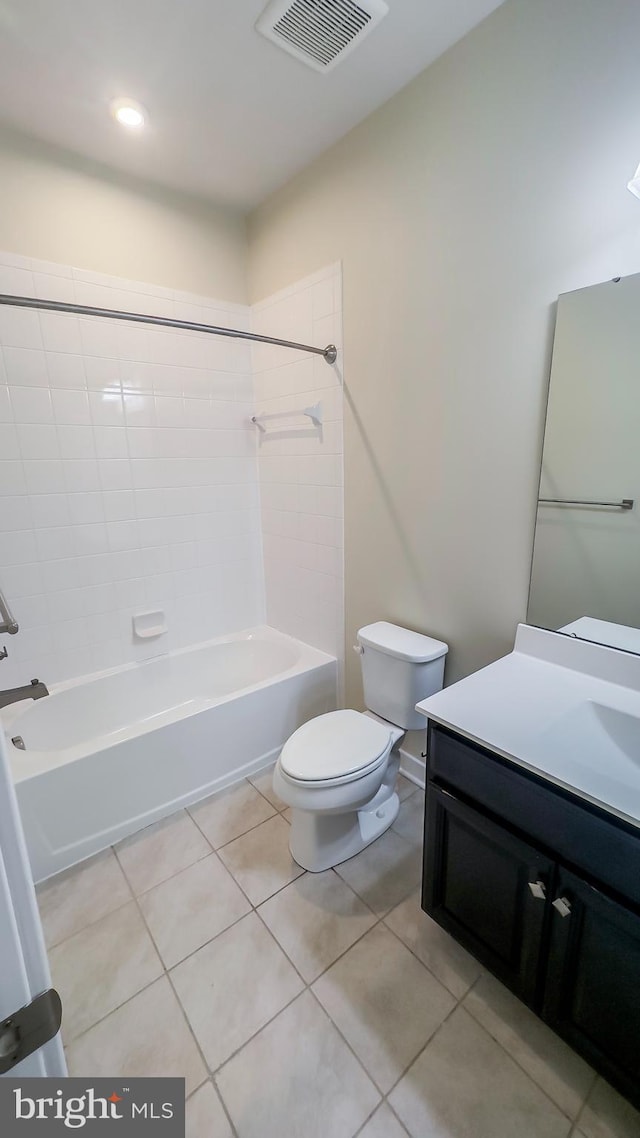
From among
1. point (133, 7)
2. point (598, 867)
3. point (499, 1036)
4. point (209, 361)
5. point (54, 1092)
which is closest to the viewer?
point (54, 1092)

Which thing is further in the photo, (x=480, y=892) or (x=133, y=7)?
(x=133, y=7)

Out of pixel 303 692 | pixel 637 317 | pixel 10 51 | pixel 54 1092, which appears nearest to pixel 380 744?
pixel 303 692

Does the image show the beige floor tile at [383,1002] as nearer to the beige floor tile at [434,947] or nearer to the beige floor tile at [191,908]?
the beige floor tile at [434,947]

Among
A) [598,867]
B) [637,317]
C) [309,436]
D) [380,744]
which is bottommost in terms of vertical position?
[380,744]

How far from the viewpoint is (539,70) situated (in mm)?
1243

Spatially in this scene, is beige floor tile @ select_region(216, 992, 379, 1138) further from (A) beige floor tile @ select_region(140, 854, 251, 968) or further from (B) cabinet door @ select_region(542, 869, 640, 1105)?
(B) cabinet door @ select_region(542, 869, 640, 1105)

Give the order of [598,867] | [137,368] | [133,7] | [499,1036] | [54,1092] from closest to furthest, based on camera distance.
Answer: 1. [54,1092]
2. [598,867]
3. [499,1036]
4. [133,7]
5. [137,368]

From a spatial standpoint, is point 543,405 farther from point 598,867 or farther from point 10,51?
point 10,51

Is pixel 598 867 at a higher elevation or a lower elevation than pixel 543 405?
lower

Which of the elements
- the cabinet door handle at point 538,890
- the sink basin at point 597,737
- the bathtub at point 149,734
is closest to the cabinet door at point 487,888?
the cabinet door handle at point 538,890

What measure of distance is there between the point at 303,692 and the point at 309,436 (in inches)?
50.5

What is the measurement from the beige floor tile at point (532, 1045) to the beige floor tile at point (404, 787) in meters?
0.72

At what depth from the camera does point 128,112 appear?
5.47 ft

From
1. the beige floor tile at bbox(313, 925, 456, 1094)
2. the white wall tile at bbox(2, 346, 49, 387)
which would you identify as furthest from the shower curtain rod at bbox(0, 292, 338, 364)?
the beige floor tile at bbox(313, 925, 456, 1094)
